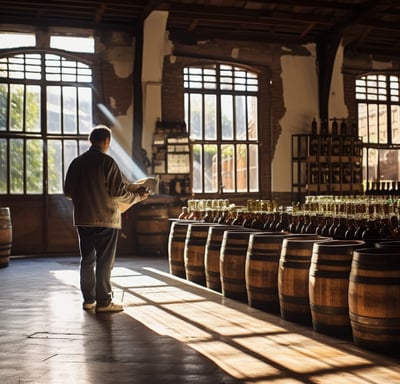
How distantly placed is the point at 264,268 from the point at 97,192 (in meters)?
1.46

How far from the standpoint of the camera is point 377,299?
12.2ft

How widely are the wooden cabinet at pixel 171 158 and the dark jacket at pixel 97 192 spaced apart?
555 centimetres

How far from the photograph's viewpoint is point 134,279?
24.8ft

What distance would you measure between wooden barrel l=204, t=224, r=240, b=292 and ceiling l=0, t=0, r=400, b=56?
194 inches

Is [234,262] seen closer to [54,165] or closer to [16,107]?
[54,165]

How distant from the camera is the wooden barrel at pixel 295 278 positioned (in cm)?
454

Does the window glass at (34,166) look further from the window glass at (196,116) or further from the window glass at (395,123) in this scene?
the window glass at (395,123)

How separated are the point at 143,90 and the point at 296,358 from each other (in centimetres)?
780

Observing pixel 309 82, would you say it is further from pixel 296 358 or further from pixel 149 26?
pixel 296 358

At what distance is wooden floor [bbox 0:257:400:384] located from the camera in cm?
337

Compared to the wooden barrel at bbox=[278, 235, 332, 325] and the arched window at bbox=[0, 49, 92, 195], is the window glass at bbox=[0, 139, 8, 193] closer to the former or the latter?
the arched window at bbox=[0, 49, 92, 195]

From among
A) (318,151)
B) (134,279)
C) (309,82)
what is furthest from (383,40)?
(134,279)

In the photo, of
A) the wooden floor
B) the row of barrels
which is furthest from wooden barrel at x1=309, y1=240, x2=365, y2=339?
the wooden floor

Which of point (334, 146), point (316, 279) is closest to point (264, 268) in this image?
point (316, 279)
